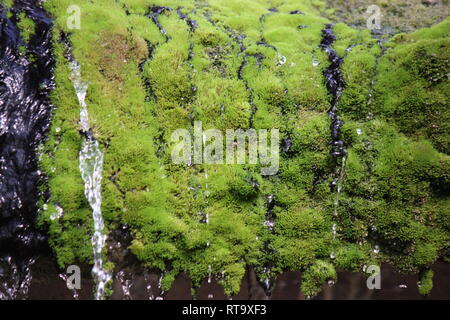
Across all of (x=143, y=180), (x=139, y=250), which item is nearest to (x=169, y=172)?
(x=143, y=180)

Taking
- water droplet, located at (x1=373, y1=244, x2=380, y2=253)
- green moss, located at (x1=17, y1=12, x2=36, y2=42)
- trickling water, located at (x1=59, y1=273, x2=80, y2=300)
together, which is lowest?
trickling water, located at (x1=59, y1=273, x2=80, y2=300)

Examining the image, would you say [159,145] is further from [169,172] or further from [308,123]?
[308,123]

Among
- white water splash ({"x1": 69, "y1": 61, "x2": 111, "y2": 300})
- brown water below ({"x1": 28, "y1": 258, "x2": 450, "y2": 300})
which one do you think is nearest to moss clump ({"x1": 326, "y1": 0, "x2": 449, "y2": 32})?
brown water below ({"x1": 28, "y1": 258, "x2": 450, "y2": 300})

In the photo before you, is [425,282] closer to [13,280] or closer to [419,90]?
[419,90]

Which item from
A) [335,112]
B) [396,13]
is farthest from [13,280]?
[396,13]

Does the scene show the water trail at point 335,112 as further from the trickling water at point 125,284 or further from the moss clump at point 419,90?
the trickling water at point 125,284

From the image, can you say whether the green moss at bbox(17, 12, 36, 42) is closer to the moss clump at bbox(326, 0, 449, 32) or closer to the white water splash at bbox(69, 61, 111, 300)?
the white water splash at bbox(69, 61, 111, 300)

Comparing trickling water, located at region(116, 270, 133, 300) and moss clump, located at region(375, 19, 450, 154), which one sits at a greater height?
moss clump, located at region(375, 19, 450, 154)
